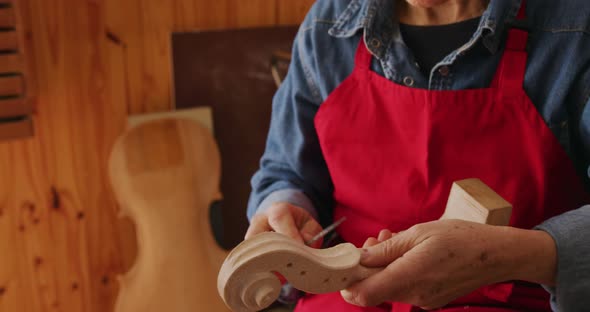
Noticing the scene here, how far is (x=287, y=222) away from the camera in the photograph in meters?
0.90

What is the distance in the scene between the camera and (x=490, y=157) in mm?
876

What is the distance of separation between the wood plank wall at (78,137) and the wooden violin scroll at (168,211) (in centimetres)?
19

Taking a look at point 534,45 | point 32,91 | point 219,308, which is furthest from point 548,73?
point 32,91

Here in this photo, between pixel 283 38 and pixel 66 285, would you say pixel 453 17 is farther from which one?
pixel 66 285

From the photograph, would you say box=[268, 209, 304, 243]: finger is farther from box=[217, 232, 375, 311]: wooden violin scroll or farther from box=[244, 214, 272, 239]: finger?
box=[217, 232, 375, 311]: wooden violin scroll

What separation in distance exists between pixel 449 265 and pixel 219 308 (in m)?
1.22

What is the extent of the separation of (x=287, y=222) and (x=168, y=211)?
37.4 inches

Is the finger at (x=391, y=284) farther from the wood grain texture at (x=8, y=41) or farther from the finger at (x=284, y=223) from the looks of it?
the wood grain texture at (x=8, y=41)

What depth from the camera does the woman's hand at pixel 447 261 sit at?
682 millimetres

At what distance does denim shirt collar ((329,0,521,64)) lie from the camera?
86 centimetres

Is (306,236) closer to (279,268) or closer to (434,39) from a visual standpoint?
(279,268)

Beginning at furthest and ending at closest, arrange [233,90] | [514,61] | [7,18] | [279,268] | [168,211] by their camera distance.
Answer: [233,90] < [168,211] < [7,18] < [514,61] < [279,268]

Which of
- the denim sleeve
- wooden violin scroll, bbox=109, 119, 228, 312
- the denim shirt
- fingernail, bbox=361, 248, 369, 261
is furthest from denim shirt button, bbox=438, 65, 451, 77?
wooden violin scroll, bbox=109, 119, 228, 312

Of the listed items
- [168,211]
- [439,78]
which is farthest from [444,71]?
[168,211]
